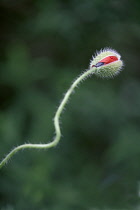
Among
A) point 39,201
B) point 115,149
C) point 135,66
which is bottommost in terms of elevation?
point 39,201

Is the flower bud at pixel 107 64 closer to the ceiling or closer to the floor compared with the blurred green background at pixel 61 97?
closer to the floor

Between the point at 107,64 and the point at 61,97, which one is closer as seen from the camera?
the point at 107,64

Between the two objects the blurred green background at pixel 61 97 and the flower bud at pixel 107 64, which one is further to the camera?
the blurred green background at pixel 61 97

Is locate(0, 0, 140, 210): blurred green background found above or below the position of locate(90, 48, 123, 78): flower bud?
above

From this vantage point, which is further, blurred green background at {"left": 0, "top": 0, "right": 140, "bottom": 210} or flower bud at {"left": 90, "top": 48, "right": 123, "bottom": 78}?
blurred green background at {"left": 0, "top": 0, "right": 140, "bottom": 210}

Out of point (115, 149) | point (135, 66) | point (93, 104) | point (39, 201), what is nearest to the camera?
point (39, 201)

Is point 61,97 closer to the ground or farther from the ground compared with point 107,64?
farther from the ground

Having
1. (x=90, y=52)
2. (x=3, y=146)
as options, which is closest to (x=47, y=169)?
(x=3, y=146)

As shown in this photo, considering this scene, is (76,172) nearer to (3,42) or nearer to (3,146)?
(3,146)
